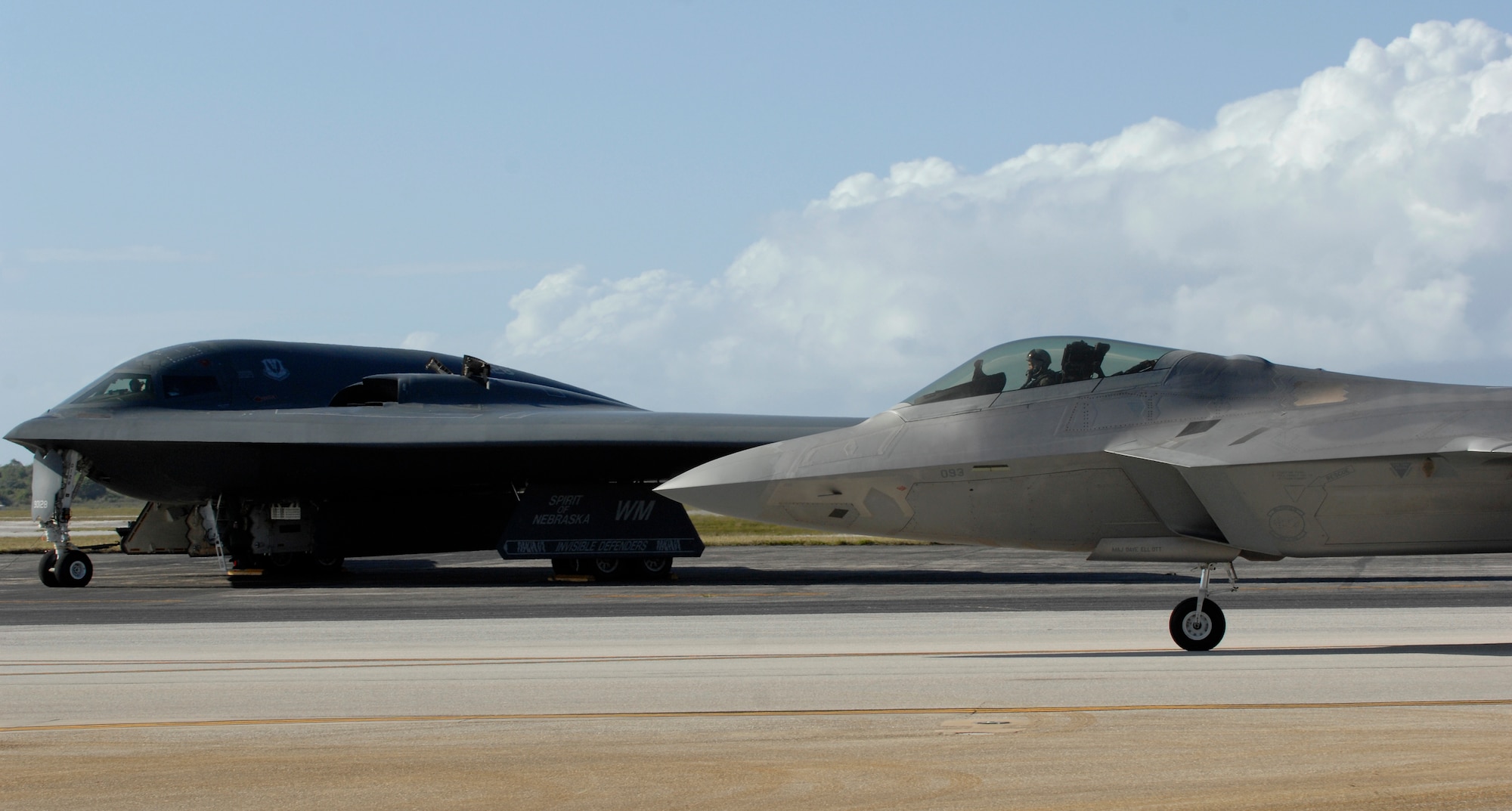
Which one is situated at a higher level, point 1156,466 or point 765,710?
point 1156,466

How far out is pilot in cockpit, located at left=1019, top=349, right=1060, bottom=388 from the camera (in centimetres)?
1098

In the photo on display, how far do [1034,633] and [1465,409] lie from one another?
4584 millimetres

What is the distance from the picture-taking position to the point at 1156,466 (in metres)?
10.5

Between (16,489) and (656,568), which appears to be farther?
(16,489)

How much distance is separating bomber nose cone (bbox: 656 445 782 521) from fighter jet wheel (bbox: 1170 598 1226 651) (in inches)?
139

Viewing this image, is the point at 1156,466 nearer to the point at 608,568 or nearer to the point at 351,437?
the point at 608,568

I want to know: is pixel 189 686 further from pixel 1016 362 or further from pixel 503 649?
pixel 1016 362

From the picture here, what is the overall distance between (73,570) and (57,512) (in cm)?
101

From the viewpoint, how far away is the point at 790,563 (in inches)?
1093

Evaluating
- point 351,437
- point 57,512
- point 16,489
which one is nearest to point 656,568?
point 351,437

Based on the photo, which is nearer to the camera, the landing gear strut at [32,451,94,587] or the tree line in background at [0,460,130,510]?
the landing gear strut at [32,451,94,587]

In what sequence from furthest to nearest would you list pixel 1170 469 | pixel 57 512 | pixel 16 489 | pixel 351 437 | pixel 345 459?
pixel 16 489, pixel 345 459, pixel 351 437, pixel 57 512, pixel 1170 469

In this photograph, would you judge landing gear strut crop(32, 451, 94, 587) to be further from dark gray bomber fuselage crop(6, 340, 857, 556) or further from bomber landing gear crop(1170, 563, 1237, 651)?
bomber landing gear crop(1170, 563, 1237, 651)

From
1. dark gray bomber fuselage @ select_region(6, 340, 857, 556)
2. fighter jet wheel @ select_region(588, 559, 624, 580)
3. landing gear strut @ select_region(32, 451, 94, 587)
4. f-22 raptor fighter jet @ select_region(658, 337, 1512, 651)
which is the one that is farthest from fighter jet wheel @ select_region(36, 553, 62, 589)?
f-22 raptor fighter jet @ select_region(658, 337, 1512, 651)
